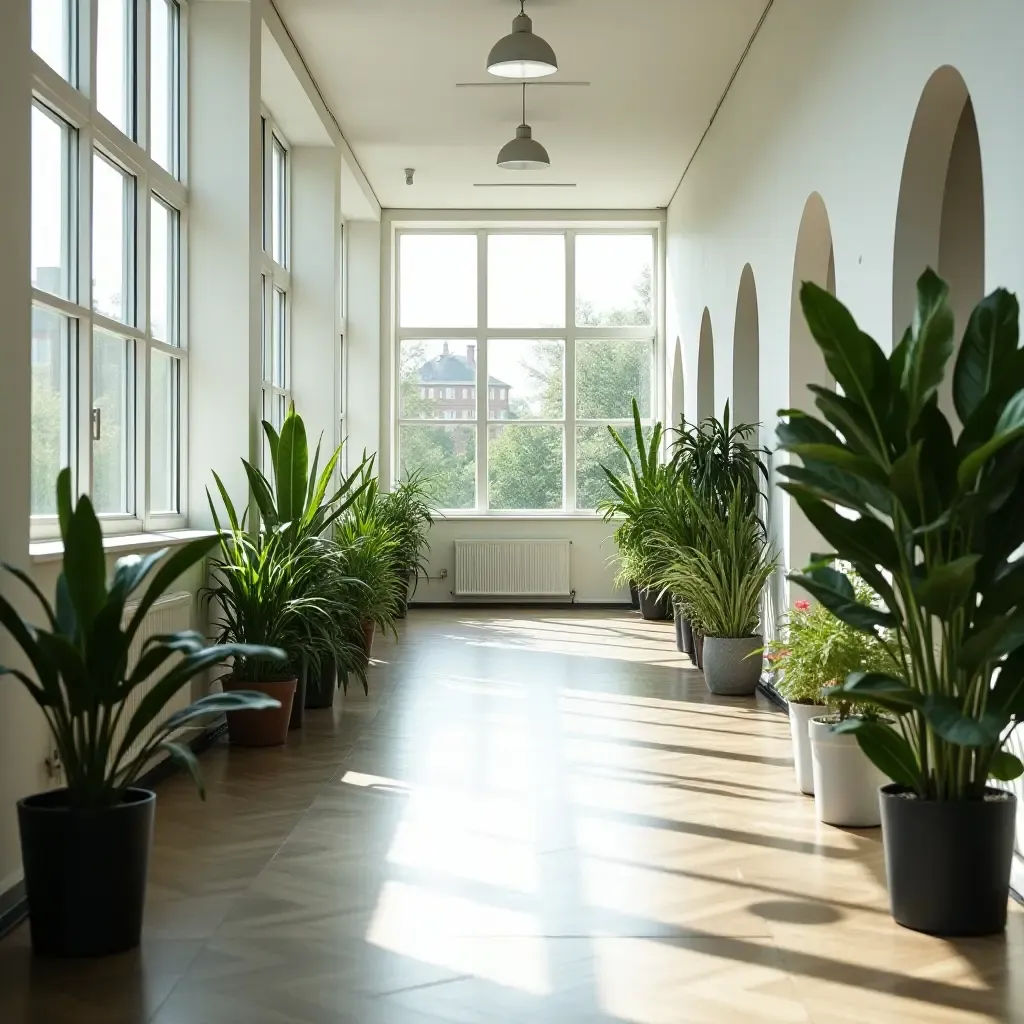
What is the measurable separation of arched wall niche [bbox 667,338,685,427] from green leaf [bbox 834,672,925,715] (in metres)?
8.99

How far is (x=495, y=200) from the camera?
12617 millimetres

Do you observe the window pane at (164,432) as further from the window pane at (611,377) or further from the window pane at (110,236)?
the window pane at (611,377)

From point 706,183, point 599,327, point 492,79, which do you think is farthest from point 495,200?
point 492,79

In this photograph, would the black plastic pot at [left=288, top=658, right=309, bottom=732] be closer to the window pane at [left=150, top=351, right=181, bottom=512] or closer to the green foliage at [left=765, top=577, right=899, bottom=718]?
the window pane at [left=150, top=351, right=181, bottom=512]

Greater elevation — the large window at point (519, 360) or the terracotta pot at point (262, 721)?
the large window at point (519, 360)

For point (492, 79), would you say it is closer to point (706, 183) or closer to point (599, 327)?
point (706, 183)

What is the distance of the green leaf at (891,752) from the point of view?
11.4ft

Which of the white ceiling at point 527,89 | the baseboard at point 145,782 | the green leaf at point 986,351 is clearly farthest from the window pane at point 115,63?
the green leaf at point 986,351

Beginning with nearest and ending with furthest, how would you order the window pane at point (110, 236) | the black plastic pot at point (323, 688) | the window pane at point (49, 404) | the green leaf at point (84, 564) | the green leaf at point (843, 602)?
the green leaf at point (84, 564), the green leaf at point (843, 602), the window pane at point (49, 404), the window pane at point (110, 236), the black plastic pot at point (323, 688)

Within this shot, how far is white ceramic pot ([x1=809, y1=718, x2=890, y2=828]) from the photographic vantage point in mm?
4484

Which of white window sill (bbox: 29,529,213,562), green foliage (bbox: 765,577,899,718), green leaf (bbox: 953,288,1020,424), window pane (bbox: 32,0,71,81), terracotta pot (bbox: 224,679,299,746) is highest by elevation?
window pane (bbox: 32,0,71,81)

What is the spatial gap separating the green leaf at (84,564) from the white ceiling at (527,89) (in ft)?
16.4

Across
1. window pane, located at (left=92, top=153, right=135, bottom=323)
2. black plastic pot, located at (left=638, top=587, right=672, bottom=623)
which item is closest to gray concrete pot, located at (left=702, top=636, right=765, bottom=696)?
window pane, located at (left=92, top=153, right=135, bottom=323)

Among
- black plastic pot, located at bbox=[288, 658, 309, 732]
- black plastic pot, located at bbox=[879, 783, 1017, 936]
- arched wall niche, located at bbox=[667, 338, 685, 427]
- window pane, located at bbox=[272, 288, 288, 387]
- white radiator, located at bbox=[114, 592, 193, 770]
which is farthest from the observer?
arched wall niche, located at bbox=[667, 338, 685, 427]
